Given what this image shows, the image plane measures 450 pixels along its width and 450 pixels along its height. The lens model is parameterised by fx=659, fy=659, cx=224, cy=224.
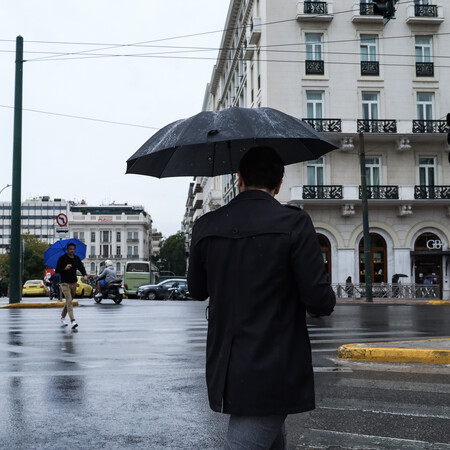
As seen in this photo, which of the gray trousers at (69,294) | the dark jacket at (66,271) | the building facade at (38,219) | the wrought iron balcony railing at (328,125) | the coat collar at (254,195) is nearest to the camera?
the coat collar at (254,195)

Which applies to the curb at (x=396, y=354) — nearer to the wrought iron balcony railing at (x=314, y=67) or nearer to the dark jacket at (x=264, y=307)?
the dark jacket at (x=264, y=307)

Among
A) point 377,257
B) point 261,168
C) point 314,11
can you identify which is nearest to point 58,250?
point 261,168

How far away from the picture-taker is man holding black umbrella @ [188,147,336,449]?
2.60 meters

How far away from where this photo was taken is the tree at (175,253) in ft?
400

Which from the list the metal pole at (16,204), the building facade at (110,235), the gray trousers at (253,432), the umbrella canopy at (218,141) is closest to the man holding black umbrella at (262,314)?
the gray trousers at (253,432)

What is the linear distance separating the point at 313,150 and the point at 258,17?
120 ft

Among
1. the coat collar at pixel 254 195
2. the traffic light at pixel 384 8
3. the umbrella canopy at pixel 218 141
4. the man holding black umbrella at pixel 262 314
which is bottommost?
the man holding black umbrella at pixel 262 314

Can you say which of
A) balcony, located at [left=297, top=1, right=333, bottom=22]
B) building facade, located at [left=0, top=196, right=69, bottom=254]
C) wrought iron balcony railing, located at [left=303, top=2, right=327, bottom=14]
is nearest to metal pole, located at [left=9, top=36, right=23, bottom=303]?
balcony, located at [left=297, top=1, right=333, bottom=22]

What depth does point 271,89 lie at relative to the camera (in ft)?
121

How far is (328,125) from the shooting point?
36.1m

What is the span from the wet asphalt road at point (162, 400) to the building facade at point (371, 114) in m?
25.8

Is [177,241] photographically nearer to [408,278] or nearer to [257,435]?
[408,278]

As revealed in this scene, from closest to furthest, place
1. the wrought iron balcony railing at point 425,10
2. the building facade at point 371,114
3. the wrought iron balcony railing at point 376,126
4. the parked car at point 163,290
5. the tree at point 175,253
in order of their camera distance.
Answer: the wrought iron balcony railing at point 376,126 → the building facade at point 371,114 → the wrought iron balcony railing at point 425,10 → the parked car at point 163,290 → the tree at point 175,253

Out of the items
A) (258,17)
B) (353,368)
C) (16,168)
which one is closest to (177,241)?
(258,17)
